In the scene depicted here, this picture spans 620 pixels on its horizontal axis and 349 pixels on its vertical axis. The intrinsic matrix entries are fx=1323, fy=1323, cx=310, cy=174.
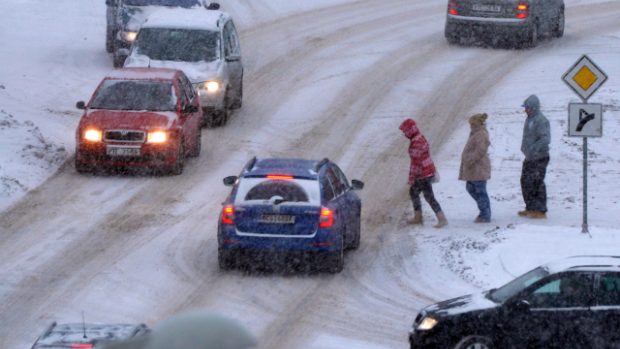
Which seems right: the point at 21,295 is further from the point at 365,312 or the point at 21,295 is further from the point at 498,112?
the point at 498,112

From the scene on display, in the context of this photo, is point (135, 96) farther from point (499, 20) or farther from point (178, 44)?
point (499, 20)

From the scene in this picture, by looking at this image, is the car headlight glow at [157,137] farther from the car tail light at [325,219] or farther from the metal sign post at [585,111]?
the metal sign post at [585,111]

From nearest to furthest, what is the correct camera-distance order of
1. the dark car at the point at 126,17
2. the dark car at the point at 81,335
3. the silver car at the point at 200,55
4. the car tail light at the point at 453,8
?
the dark car at the point at 81,335
the silver car at the point at 200,55
the dark car at the point at 126,17
the car tail light at the point at 453,8

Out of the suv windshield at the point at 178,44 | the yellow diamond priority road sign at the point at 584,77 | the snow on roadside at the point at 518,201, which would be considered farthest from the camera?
the suv windshield at the point at 178,44

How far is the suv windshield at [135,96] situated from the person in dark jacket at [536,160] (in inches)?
239

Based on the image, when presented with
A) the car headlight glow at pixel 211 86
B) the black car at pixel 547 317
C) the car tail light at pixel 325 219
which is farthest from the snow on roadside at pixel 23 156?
the black car at pixel 547 317

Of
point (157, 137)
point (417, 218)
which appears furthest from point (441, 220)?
point (157, 137)

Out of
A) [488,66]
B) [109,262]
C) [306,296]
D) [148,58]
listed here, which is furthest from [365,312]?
[488,66]

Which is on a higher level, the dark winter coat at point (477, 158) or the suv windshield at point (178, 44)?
the dark winter coat at point (477, 158)

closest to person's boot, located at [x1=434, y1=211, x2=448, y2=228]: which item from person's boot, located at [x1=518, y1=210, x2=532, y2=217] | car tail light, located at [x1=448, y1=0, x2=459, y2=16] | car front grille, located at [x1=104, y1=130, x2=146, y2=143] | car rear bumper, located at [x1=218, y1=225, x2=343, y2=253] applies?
person's boot, located at [x1=518, y1=210, x2=532, y2=217]

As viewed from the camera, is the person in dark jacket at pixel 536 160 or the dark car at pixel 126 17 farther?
the dark car at pixel 126 17

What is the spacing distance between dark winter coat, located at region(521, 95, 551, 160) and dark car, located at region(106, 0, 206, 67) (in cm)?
1138

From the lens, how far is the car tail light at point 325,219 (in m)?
15.0

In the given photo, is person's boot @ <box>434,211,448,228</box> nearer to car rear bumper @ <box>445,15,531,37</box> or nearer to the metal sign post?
the metal sign post
